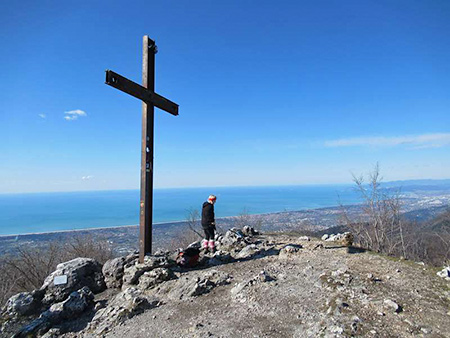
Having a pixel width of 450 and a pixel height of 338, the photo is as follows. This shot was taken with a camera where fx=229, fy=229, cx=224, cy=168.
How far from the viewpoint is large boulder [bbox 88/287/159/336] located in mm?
4243

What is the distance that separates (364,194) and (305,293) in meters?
17.4

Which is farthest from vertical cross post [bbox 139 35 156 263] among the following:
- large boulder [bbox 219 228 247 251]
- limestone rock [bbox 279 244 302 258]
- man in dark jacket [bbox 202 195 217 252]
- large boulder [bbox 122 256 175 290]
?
limestone rock [bbox 279 244 302 258]

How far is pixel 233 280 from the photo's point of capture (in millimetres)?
5633

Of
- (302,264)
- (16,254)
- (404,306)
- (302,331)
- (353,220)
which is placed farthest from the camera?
(353,220)

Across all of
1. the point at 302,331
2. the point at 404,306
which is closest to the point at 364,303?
the point at 404,306

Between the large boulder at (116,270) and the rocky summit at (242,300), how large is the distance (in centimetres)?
3

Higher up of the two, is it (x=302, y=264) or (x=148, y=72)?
(x=148, y=72)

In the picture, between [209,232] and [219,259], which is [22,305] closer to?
[219,259]

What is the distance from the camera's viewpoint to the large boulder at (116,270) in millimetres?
6285

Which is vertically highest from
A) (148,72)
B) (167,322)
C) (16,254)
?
(148,72)

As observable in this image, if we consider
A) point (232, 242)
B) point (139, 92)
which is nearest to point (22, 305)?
point (139, 92)

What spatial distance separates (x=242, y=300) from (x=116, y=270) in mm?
3839

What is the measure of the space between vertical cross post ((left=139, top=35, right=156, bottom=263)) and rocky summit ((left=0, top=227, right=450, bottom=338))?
2.02 feet

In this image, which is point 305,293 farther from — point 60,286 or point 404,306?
point 60,286
